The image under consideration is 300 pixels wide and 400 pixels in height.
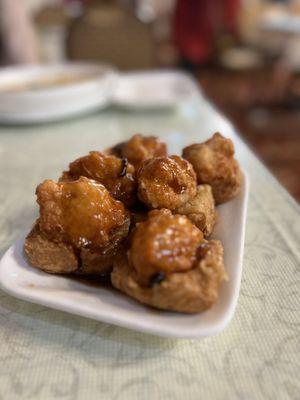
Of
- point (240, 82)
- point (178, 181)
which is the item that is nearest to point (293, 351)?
point (178, 181)

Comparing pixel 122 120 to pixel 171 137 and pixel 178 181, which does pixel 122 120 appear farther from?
pixel 178 181

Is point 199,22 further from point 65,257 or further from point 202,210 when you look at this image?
point 65,257

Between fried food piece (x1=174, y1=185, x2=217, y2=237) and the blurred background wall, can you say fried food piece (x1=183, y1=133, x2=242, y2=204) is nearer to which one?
fried food piece (x1=174, y1=185, x2=217, y2=237)

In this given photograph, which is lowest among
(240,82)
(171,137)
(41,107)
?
(240,82)

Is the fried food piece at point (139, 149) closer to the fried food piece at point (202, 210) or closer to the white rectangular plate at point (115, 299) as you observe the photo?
the fried food piece at point (202, 210)

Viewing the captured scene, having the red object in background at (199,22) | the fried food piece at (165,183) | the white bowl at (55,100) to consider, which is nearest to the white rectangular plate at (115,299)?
the fried food piece at (165,183)

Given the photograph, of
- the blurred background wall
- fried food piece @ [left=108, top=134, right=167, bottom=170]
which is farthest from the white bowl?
the blurred background wall
